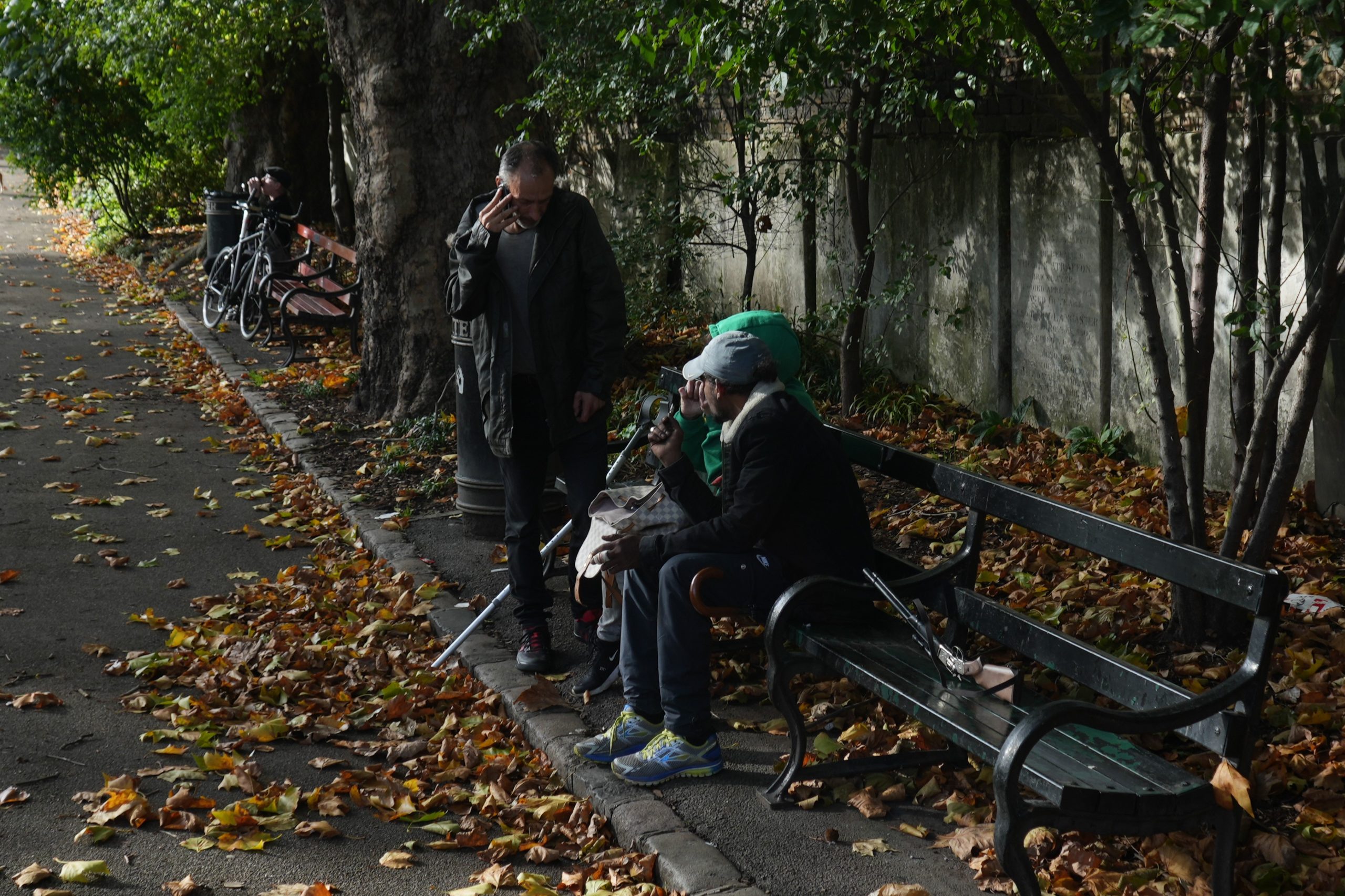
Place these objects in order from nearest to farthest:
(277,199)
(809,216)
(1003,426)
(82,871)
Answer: (82,871) → (1003,426) → (809,216) → (277,199)

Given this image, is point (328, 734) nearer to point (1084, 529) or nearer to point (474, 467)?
point (474, 467)

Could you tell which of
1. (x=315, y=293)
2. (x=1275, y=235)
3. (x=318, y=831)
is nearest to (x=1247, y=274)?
(x=1275, y=235)

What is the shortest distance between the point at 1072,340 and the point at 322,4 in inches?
222

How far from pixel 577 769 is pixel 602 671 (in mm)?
710

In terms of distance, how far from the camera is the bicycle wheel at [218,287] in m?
14.7

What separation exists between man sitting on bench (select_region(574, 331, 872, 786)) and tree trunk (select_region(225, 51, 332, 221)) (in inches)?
601

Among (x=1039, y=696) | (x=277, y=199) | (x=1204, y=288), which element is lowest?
(x=1039, y=696)

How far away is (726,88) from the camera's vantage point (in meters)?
A: 10.7

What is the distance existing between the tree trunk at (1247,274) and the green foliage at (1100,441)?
2.29 metres

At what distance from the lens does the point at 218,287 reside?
14.9 metres

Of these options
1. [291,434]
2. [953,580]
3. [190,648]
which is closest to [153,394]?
[291,434]

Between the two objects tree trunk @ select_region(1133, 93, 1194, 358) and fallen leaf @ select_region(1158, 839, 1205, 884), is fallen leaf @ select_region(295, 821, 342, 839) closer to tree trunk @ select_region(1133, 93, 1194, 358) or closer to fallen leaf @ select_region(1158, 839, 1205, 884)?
fallen leaf @ select_region(1158, 839, 1205, 884)

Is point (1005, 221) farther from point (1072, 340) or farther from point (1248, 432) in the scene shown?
point (1248, 432)

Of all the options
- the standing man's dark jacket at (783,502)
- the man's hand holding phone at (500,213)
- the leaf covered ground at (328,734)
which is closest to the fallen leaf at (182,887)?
the leaf covered ground at (328,734)
